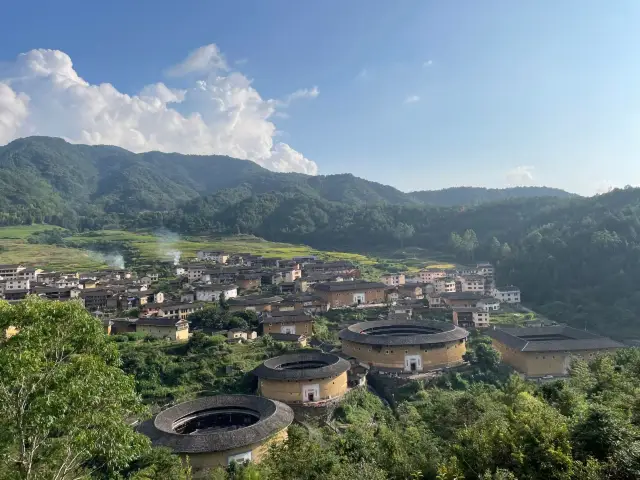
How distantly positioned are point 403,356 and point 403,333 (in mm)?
5967

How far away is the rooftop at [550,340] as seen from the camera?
116ft

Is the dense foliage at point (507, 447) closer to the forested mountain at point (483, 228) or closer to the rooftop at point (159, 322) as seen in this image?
the rooftop at point (159, 322)

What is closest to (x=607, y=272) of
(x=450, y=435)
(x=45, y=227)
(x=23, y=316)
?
(x=450, y=435)

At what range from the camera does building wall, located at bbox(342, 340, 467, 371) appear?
3688 centimetres

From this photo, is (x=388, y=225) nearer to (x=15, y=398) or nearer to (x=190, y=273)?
(x=190, y=273)

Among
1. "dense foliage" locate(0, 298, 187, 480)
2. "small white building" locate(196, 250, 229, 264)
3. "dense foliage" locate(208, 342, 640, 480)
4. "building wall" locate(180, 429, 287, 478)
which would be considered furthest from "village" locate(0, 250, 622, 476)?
"small white building" locate(196, 250, 229, 264)

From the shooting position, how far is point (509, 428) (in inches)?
458

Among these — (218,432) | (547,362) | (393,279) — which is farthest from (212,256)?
(218,432)

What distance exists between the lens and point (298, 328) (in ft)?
142

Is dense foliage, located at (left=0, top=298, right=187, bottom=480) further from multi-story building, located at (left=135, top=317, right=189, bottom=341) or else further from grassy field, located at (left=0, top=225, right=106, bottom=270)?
grassy field, located at (left=0, top=225, right=106, bottom=270)

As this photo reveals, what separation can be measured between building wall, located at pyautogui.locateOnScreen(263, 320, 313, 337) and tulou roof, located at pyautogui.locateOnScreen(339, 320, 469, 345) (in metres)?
4.21

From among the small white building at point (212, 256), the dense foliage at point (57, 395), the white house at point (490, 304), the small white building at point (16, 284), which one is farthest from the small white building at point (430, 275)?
the dense foliage at point (57, 395)

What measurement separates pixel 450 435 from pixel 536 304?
176 feet

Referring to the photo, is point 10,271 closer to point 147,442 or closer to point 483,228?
point 147,442
